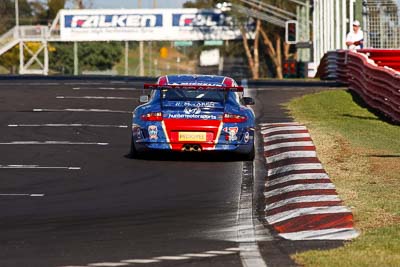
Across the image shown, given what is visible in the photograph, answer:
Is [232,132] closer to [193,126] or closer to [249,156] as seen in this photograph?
[249,156]

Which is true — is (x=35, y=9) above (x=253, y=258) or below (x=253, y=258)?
above

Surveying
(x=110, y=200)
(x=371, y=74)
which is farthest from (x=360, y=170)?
(x=371, y=74)

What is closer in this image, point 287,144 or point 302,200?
point 302,200

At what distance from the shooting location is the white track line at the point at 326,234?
10.5m

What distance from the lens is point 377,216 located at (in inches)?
453

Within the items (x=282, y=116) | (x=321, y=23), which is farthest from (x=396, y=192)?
(x=321, y=23)

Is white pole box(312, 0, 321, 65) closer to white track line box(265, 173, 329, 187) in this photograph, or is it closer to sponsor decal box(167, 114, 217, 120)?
sponsor decal box(167, 114, 217, 120)

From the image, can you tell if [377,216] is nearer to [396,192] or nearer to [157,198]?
[396,192]

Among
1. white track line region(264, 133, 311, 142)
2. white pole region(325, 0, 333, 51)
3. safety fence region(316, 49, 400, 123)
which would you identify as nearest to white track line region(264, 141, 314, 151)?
white track line region(264, 133, 311, 142)

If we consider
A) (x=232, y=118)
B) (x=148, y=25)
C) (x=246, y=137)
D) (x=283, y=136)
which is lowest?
(x=283, y=136)

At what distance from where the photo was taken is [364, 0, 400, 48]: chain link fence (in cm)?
3541

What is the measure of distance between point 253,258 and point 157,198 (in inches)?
174

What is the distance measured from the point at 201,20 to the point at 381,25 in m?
53.9

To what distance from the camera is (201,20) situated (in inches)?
3526
